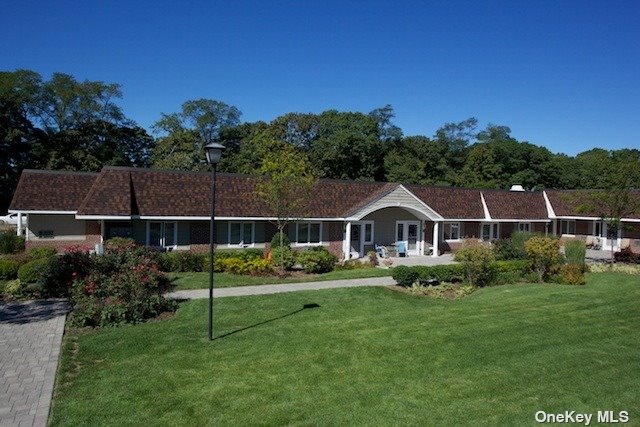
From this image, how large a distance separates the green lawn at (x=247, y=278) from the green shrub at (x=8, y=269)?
5917 millimetres

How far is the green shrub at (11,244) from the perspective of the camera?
91.0ft

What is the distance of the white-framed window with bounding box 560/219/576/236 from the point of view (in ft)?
133

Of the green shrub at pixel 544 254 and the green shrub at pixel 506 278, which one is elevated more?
the green shrub at pixel 544 254

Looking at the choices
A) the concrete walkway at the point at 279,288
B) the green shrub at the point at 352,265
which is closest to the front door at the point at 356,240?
the green shrub at the point at 352,265

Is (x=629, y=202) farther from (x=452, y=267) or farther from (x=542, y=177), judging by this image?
(x=542, y=177)

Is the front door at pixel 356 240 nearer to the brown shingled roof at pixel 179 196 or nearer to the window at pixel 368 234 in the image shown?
the window at pixel 368 234

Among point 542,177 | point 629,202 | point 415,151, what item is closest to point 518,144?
point 542,177

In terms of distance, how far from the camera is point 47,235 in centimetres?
2552

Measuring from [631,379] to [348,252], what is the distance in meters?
20.6

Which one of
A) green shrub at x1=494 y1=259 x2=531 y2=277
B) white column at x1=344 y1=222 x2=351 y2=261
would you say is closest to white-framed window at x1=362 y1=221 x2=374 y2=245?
white column at x1=344 y1=222 x2=351 y2=261

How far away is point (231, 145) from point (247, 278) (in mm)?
43324

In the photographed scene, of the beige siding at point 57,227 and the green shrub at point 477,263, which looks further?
the beige siding at point 57,227

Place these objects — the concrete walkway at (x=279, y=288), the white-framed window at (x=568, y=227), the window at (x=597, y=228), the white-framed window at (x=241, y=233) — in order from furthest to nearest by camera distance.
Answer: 1. the white-framed window at (x=568, y=227)
2. the window at (x=597, y=228)
3. the white-framed window at (x=241, y=233)
4. the concrete walkway at (x=279, y=288)

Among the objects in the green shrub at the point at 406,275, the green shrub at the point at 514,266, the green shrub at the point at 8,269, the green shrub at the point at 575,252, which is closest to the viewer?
the green shrub at the point at 8,269
